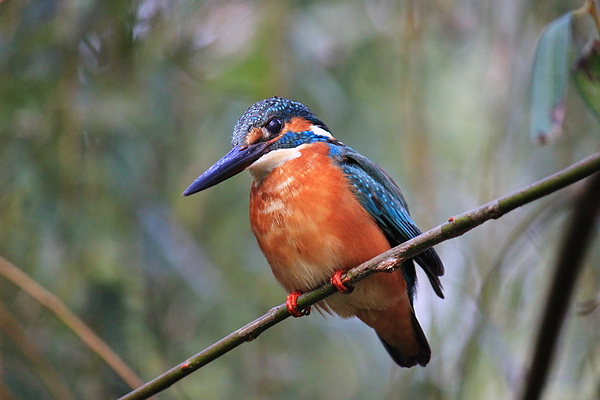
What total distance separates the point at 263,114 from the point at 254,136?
0.30ft

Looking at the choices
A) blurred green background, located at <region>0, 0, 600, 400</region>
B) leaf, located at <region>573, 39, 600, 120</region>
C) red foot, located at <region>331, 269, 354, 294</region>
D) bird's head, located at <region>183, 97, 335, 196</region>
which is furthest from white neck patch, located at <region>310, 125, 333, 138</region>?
leaf, located at <region>573, 39, 600, 120</region>

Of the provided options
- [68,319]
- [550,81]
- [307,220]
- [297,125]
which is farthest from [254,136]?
[550,81]

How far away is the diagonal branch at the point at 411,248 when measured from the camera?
3.57 ft

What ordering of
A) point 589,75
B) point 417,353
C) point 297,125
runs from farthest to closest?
point 417,353, point 297,125, point 589,75

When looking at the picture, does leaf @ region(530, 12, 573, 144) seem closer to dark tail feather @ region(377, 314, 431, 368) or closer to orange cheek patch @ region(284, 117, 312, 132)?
orange cheek patch @ region(284, 117, 312, 132)

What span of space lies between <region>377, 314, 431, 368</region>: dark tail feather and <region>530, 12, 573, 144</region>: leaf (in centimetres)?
106

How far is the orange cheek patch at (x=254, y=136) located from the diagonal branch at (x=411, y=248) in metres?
0.72

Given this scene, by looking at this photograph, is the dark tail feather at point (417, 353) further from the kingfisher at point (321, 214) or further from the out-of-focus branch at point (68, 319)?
the out-of-focus branch at point (68, 319)

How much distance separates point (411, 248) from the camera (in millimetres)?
1410

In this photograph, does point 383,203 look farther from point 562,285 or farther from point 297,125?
point 562,285

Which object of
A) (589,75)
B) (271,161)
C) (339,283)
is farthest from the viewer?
(271,161)

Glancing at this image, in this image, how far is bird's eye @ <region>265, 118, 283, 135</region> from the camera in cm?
238

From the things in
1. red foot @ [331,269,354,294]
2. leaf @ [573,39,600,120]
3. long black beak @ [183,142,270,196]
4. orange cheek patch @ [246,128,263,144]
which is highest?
orange cheek patch @ [246,128,263,144]

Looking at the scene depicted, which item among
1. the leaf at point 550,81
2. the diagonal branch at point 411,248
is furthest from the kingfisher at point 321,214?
Answer: the leaf at point 550,81
